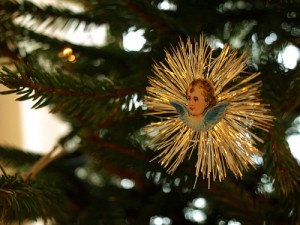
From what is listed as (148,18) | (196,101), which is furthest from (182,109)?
(148,18)

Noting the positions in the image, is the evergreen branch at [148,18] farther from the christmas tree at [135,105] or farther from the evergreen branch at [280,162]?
the evergreen branch at [280,162]

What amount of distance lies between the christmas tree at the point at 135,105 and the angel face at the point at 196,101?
0.16 ft

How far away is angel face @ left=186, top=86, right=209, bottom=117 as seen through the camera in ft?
1.10

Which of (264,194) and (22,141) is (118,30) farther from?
(22,141)

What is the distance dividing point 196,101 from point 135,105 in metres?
0.12

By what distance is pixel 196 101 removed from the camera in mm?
336

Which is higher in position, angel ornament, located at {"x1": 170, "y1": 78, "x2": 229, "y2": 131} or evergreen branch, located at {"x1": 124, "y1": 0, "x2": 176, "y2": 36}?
evergreen branch, located at {"x1": 124, "y1": 0, "x2": 176, "y2": 36}

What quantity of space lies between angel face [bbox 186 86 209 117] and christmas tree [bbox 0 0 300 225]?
0.16ft

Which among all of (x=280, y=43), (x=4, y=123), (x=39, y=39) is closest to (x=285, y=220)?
(x=280, y=43)

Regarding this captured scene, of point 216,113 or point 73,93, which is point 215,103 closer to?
point 216,113

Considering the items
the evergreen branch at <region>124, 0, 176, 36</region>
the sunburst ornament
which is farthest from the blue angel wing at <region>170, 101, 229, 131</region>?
the evergreen branch at <region>124, 0, 176, 36</region>

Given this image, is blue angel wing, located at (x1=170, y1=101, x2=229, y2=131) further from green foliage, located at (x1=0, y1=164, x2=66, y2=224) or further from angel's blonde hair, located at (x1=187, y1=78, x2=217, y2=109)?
green foliage, located at (x1=0, y1=164, x2=66, y2=224)

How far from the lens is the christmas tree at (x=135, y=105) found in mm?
401

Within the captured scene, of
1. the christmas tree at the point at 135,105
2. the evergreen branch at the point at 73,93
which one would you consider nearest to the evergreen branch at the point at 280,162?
the christmas tree at the point at 135,105
